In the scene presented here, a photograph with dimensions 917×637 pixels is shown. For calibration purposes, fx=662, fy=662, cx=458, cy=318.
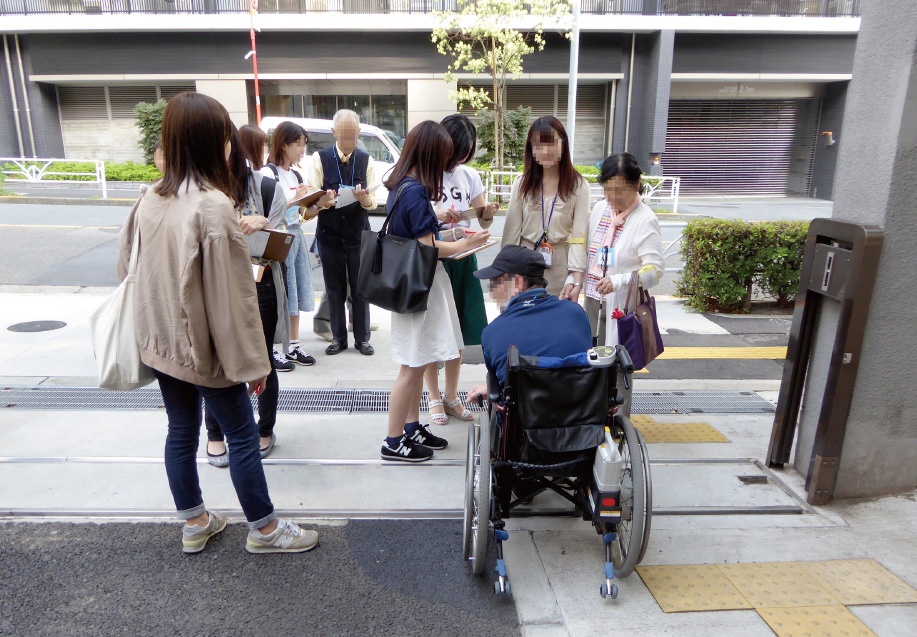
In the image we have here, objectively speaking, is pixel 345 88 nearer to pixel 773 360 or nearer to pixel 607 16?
pixel 607 16

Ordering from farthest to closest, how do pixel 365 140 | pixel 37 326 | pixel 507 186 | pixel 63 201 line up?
pixel 507 186, pixel 63 201, pixel 365 140, pixel 37 326

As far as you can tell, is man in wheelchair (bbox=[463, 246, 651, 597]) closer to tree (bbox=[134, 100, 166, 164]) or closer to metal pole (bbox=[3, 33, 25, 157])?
tree (bbox=[134, 100, 166, 164])

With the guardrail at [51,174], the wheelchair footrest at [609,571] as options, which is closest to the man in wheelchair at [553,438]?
the wheelchair footrest at [609,571]

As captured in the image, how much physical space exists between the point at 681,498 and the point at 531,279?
147 cm

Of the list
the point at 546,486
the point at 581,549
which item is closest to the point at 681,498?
the point at 581,549

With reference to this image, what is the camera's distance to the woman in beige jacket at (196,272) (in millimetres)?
2482

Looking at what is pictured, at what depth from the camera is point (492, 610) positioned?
261 cm

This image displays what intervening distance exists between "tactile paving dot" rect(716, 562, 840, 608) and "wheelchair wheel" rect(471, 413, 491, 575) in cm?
107

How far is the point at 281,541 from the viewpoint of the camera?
2934 millimetres

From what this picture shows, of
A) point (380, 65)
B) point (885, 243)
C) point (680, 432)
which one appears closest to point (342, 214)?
point (680, 432)

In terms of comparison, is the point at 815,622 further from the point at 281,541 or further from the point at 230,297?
the point at 230,297

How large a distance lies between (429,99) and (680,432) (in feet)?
59.4

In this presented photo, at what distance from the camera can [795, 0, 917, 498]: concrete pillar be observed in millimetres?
2945

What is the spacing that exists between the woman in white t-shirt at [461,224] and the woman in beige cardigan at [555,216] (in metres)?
0.20
